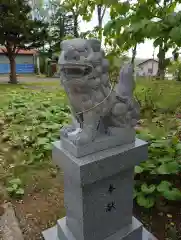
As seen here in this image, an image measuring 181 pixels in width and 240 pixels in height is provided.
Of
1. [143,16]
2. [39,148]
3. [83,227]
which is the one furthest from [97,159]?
[39,148]

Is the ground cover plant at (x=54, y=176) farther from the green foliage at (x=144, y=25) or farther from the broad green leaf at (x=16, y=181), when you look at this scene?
the green foliage at (x=144, y=25)

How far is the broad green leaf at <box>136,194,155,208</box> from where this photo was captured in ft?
5.62

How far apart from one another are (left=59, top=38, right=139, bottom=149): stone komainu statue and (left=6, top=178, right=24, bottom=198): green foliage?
1.15 meters

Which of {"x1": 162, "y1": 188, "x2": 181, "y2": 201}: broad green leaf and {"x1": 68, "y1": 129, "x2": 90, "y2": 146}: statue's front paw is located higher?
{"x1": 68, "y1": 129, "x2": 90, "y2": 146}: statue's front paw

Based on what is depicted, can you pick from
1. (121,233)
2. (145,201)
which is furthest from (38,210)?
(145,201)

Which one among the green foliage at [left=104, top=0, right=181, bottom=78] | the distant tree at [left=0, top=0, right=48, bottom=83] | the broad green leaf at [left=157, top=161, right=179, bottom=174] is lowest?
the broad green leaf at [left=157, top=161, right=179, bottom=174]

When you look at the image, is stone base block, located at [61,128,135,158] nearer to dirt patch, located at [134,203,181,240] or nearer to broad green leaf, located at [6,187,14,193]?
dirt patch, located at [134,203,181,240]

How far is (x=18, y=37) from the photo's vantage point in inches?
372

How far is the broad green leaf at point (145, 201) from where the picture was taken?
5.62ft

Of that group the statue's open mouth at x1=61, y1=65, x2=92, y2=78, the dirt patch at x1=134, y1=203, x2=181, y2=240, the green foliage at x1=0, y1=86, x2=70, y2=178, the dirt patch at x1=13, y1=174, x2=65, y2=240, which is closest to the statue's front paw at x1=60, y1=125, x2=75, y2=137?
the statue's open mouth at x1=61, y1=65, x2=92, y2=78

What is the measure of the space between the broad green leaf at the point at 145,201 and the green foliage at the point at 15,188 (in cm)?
110

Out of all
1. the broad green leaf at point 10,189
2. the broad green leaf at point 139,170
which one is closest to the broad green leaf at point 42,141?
the broad green leaf at point 10,189

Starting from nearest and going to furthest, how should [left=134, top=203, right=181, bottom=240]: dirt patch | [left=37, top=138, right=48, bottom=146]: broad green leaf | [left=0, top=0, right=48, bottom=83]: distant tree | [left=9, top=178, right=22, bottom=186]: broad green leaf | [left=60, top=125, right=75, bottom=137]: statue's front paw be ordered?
[left=60, top=125, right=75, bottom=137]: statue's front paw → [left=134, top=203, right=181, bottom=240]: dirt patch → [left=9, top=178, right=22, bottom=186]: broad green leaf → [left=37, top=138, right=48, bottom=146]: broad green leaf → [left=0, top=0, right=48, bottom=83]: distant tree

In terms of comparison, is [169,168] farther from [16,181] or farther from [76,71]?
[16,181]
